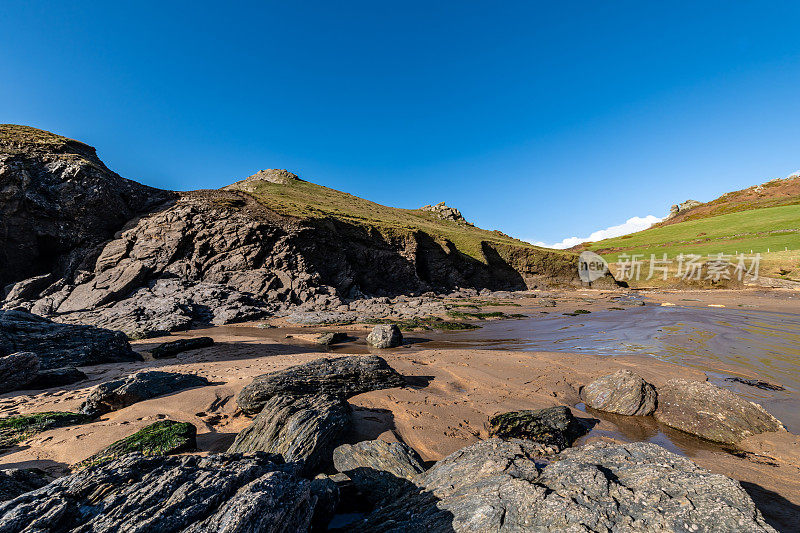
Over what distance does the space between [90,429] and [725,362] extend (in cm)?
1812

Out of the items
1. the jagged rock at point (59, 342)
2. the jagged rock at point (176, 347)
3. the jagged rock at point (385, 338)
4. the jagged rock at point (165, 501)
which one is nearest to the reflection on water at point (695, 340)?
the jagged rock at point (385, 338)

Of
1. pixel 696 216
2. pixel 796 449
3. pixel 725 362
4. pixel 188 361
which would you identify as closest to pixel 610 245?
pixel 696 216

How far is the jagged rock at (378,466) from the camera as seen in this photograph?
3992mm

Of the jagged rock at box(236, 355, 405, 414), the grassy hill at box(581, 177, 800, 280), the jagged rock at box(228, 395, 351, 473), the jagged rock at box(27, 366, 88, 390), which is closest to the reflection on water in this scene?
the jagged rock at box(236, 355, 405, 414)

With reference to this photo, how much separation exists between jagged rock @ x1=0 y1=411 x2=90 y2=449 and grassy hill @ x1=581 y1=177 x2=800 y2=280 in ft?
207

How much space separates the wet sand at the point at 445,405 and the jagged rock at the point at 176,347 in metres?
0.58

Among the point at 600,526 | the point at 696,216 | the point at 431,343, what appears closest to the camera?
the point at 600,526

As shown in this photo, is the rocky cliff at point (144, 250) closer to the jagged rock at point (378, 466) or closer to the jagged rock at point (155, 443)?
the jagged rock at point (155, 443)

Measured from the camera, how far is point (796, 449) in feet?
17.2

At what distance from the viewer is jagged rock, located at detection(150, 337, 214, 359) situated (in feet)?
39.2

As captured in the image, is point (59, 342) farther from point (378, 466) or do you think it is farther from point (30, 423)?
point (378, 466)

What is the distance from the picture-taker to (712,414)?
6.10 meters

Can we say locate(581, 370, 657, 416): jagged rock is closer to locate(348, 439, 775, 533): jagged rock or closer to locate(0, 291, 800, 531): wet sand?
locate(0, 291, 800, 531): wet sand

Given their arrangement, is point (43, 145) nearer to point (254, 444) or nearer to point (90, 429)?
point (90, 429)
